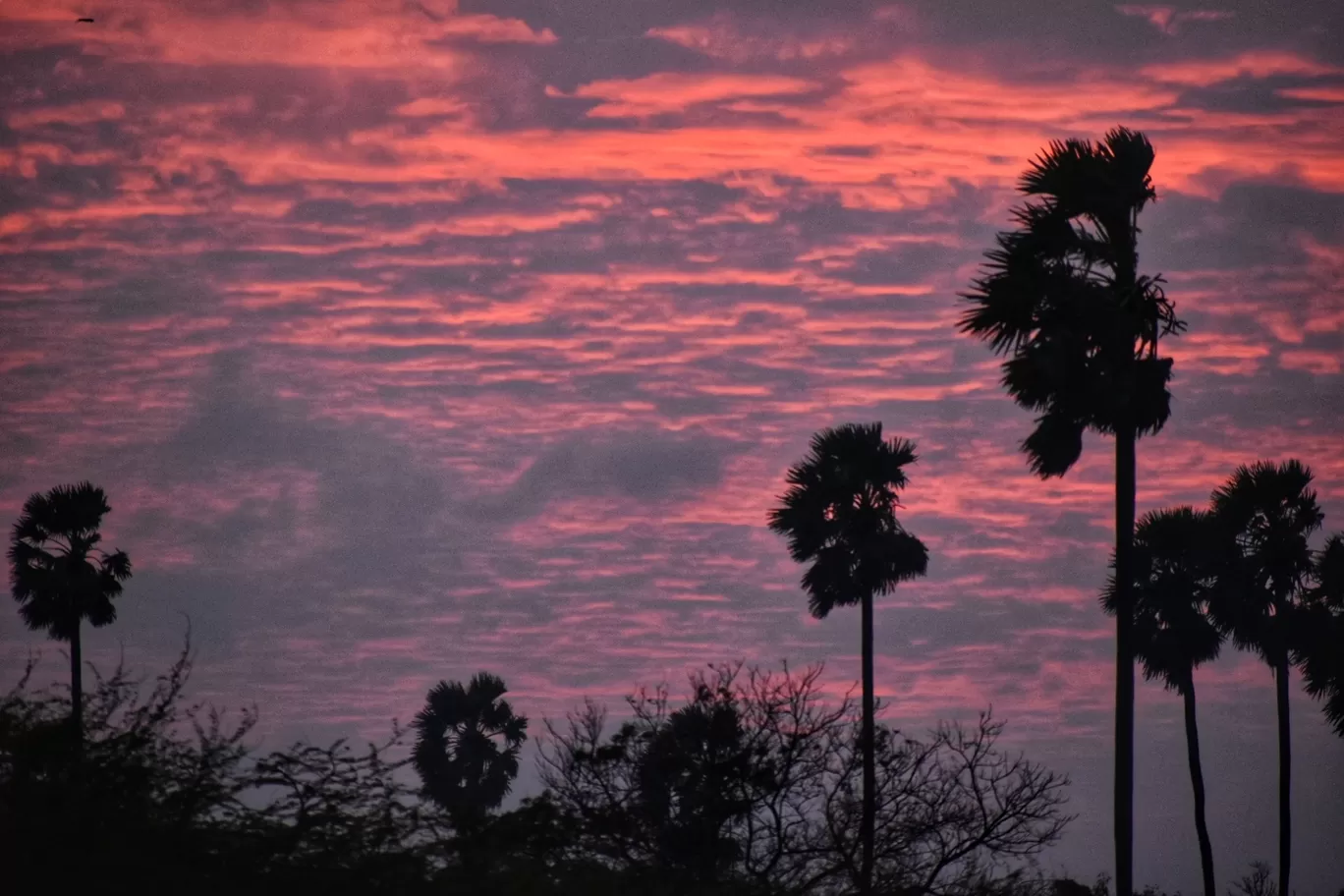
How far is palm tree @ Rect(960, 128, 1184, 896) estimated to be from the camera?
839 inches

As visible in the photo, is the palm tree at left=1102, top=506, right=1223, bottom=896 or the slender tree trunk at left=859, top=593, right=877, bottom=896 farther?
the palm tree at left=1102, top=506, right=1223, bottom=896

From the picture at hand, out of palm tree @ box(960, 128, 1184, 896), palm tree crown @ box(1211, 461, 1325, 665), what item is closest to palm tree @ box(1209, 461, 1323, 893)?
palm tree crown @ box(1211, 461, 1325, 665)

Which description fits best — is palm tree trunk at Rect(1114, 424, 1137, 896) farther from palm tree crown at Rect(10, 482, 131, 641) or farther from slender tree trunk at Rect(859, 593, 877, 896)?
palm tree crown at Rect(10, 482, 131, 641)

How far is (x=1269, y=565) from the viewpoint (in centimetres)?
4219

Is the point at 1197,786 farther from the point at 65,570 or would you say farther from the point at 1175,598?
the point at 65,570

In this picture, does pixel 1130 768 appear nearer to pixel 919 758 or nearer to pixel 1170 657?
pixel 919 758

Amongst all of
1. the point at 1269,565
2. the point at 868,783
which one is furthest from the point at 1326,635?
the point at 868,783

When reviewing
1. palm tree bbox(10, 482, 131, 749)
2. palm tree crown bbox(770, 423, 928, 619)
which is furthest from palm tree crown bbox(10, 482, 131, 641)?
palm tree crown bbox(770, 423, 928, 619)

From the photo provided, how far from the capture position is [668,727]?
24.6m

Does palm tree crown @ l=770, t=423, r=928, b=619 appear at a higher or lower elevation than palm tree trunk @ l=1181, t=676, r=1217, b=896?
higher

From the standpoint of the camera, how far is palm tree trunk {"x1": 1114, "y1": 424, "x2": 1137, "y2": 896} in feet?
67.6

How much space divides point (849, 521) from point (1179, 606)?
9958mm

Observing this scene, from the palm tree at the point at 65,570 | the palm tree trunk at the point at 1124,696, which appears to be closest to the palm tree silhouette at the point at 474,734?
the palm tree at the point at 65,570

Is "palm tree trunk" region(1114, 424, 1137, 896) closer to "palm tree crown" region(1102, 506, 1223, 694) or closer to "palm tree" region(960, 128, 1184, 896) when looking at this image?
"palm tree" region(960, 128, 1184, 896)
